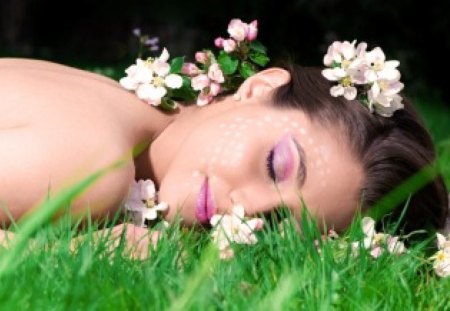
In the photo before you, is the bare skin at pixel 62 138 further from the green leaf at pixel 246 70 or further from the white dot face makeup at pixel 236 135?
the green leaf at pixel 246 70

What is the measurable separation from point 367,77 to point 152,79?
2.46ft

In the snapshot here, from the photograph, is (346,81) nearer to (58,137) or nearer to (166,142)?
(166,142)

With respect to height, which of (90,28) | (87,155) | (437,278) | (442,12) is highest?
(87,155)

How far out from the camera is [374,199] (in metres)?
3.27

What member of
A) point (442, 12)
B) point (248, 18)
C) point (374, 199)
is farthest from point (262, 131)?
point (248, 18)

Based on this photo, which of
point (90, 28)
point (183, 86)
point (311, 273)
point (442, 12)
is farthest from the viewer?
point (90, 28)

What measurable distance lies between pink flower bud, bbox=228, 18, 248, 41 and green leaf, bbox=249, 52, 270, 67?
8cm

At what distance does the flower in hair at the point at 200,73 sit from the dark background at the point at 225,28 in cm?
704

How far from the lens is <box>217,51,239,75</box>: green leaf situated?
367cm

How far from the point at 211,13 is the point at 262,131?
9.93m

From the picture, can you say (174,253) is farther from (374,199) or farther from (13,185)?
(374,199)

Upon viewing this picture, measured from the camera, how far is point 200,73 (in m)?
3.69

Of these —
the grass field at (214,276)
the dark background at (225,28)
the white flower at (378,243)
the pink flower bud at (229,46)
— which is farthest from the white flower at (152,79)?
the dark background at (225,28)

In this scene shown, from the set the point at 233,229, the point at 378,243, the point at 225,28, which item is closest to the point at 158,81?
the point at 233,229
